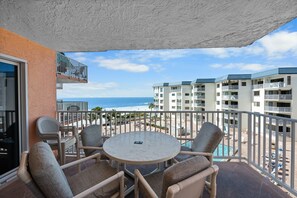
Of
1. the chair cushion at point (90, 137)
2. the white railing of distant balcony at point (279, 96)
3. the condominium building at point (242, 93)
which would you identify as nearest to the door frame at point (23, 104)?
the chair cushion at point (90, 137)

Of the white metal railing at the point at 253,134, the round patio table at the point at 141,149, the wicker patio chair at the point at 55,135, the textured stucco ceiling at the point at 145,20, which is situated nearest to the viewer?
the round patio table at the point at 141,149

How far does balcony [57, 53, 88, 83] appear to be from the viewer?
293 inches

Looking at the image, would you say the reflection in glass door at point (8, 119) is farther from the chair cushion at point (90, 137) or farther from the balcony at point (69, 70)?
the balcony at point (69, 70)

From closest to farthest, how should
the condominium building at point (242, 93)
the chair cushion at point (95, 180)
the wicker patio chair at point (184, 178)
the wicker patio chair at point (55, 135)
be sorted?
the wicker patio chair at point (184, 178) → the chair cushion at point (95, 180) → the wicker patio chair at point (55, 135) → the condominium building at point (242, 93)

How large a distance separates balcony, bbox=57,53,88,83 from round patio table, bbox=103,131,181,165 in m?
6.32

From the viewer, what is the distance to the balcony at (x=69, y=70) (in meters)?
7.44

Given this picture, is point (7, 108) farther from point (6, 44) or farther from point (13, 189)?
point (13, 189)

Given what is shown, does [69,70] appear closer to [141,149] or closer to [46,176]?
[141,149]

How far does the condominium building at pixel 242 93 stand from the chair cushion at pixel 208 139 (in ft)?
61.7

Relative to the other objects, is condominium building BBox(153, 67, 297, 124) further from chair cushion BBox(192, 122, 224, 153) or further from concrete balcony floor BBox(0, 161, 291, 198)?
chair cushion BBox(192, 122, 224, 153)

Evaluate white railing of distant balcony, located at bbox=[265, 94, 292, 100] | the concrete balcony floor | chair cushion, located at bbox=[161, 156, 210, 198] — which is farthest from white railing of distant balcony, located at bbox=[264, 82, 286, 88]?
chair cushion, located at bbox=[161, 156, 210, 198]

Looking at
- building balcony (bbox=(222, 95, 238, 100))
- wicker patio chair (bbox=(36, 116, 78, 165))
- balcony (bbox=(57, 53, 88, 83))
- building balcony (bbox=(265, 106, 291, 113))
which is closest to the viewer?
wicker patio chair (bbox=(36, 116, 78, 165))

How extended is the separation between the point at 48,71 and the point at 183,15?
3196 millimetres

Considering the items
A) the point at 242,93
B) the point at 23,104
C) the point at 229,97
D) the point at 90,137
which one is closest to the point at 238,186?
the point at 90,137
